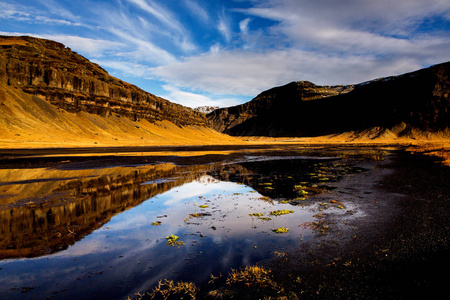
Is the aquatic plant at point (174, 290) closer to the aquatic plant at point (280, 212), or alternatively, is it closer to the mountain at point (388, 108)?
the aquatic plant at point (280, 212)

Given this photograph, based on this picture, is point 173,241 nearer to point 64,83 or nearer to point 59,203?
point 59,203

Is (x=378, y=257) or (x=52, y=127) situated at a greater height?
(x=52, y=127)

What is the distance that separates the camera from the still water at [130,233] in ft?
19.7

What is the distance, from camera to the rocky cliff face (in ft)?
278

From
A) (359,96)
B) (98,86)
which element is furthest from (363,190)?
(359,96)

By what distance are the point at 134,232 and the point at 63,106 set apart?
99.9 metres

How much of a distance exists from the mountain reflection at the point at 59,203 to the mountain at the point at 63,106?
173 ft

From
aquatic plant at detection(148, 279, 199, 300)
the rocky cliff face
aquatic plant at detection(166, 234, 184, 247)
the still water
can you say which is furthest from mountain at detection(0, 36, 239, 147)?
aquatic plant at detection(148, 279, 199, 300)

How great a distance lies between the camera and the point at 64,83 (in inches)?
3809

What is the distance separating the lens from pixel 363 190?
1568 centimetres

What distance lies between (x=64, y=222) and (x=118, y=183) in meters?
8.37

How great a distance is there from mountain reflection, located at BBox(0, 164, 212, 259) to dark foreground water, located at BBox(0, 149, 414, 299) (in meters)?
0.05

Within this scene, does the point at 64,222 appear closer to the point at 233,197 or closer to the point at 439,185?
the point at 233,197

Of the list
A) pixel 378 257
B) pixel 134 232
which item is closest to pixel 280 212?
pixel 378 257
